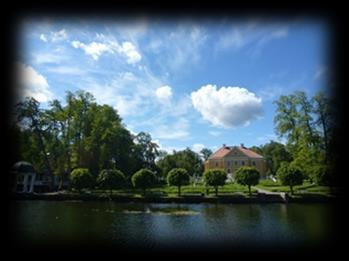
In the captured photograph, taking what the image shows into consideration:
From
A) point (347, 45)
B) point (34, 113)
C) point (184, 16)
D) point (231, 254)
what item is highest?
point (34, 113)

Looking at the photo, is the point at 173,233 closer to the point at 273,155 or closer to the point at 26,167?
the point at 26,167

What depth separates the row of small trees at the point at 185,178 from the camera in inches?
559

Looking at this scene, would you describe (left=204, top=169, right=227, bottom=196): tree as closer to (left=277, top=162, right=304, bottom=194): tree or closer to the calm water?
(left=277, top=162, right=304, bottom=194): tree

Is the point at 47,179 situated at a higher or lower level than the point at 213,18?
lower

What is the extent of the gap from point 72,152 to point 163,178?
32.9 feet

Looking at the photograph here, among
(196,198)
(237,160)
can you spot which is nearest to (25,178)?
(196,198)

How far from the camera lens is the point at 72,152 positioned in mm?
19250

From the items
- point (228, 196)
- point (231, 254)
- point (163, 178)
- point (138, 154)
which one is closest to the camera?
point (231, 254)

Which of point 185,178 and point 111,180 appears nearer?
point 185,178

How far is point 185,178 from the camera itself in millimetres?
15062

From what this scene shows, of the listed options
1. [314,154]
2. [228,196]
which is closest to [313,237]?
[228,196]

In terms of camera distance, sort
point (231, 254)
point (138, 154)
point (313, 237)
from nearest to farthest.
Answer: point (231, 254) → point (313, 237) → point (138, 154)

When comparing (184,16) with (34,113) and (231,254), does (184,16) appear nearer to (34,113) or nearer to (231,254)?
(231,254)

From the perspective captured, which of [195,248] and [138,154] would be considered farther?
[138,154]
